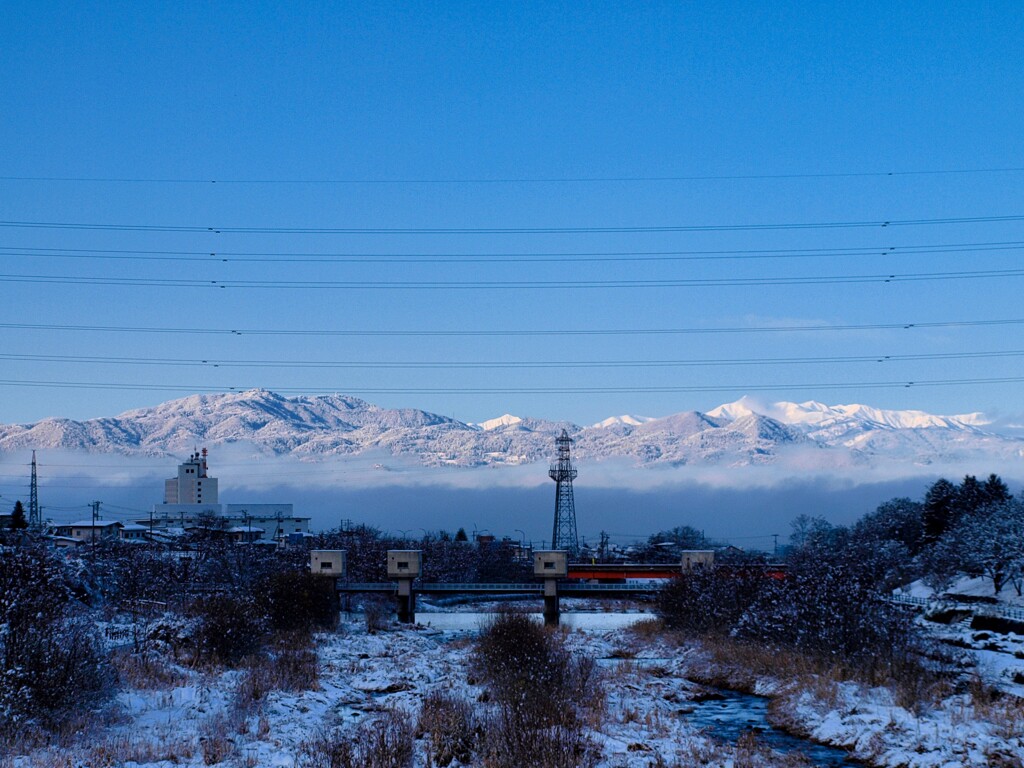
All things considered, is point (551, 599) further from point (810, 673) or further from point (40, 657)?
point (40, 657)

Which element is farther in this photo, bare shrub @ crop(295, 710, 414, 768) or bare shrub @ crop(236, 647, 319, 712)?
bare shrub @ crop(236, 647, 319, 712)

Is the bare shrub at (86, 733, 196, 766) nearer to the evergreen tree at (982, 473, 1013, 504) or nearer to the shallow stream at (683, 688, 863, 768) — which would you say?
the shallow stream at (683, 688, 863, 768)

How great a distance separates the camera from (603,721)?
3691cm

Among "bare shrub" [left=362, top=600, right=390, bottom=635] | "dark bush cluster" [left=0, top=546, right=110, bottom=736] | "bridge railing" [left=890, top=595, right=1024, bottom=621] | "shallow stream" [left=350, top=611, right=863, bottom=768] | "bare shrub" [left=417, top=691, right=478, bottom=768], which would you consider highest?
"dark bush cluster" [left=0, top=546, right=110, bottom=736]

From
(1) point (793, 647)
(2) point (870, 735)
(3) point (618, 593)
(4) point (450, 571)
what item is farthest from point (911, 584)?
(2) point (870, 735)

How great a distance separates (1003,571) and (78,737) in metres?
83.6

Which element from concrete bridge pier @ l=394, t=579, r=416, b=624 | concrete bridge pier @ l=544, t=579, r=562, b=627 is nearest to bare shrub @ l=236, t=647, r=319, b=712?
concrete bridge pier @ l=394, t=579, r=416, b=624

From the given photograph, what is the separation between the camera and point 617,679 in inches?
1966

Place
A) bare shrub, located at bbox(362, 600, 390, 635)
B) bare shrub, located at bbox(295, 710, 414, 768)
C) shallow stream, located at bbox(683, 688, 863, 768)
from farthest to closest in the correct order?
bare shrub, located at bbox(362, 600, 390, 635), shallow stream, located at bbox(683, 688, 863, 768), bare shrub, located at bbox(295, 710, 414, 768)

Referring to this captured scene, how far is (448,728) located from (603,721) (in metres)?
6.71

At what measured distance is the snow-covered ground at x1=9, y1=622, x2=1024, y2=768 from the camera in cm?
3028

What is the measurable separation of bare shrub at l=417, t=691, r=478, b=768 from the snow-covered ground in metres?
0.54

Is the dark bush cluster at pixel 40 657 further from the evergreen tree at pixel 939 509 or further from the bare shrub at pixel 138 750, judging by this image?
the evergreen tree at pixel 939 509

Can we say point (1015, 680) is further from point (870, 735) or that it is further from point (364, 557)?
point (364, 557)
